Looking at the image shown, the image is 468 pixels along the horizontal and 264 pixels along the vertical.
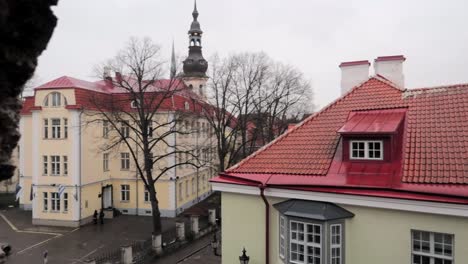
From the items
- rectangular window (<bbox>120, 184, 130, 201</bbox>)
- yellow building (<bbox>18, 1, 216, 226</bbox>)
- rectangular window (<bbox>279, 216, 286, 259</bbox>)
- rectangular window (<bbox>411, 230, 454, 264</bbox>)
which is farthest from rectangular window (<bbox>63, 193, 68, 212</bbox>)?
rectangular window (<bbox>411, 230, 454, 264</bbox>)

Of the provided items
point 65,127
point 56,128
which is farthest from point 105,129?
point 56,128

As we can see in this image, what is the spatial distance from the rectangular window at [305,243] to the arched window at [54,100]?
21.4 metres

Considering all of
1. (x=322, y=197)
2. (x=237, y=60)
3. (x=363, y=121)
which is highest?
(x=237, y=60)

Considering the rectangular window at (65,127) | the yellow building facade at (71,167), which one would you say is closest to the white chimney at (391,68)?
the yellow building facade at (71,167)

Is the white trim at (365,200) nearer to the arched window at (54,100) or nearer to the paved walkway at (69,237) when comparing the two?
the paved walkway at (69,237)

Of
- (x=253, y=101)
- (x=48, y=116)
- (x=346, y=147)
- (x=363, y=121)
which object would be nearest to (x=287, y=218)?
(x=346, y=147)

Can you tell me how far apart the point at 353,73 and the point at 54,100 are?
20.8 m

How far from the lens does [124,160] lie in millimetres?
30047

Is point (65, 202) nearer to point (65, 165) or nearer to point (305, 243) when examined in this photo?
point (65, 165)

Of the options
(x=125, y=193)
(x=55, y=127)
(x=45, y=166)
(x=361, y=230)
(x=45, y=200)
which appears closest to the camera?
(x=361, y=230)

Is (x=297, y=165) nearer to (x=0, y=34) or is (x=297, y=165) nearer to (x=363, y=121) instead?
(x=363, y=121)

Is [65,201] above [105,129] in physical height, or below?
below

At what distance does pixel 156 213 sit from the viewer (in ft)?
71.1

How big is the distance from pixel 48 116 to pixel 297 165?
844 inches
